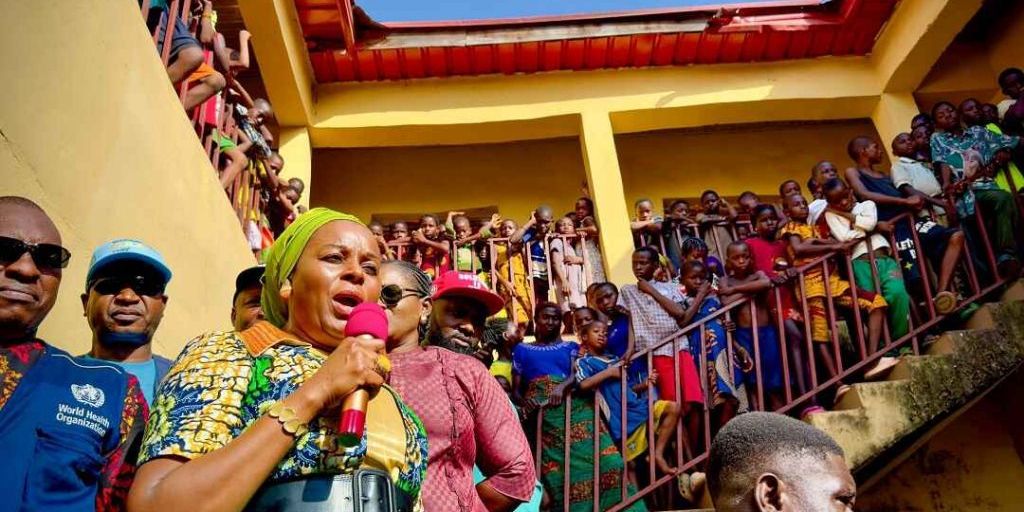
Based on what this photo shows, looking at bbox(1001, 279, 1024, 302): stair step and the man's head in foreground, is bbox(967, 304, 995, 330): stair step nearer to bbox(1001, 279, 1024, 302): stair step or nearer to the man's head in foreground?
bbox(1001, 279, 1024, 302): stair step

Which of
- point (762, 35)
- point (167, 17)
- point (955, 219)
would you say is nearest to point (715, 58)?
point (762, 35)

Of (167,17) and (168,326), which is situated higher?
Answer: (167,17)

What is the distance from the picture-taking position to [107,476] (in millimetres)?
1718

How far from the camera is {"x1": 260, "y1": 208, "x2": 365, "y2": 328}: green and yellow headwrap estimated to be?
5.43 feet

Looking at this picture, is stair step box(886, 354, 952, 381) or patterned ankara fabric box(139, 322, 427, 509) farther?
stair step box(886, 354, 952, 381)

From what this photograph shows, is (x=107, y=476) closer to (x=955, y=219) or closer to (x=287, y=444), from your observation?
(x=287, y=444)

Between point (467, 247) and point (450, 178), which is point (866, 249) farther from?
point (450, 178)

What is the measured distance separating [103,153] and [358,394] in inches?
105

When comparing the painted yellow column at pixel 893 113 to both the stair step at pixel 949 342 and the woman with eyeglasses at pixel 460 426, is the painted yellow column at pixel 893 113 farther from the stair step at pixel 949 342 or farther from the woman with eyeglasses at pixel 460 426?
the woman with eyeglasses at pixel 460 426

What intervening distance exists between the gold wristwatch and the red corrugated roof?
685 centimetres

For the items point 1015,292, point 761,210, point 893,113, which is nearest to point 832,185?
point 761,210

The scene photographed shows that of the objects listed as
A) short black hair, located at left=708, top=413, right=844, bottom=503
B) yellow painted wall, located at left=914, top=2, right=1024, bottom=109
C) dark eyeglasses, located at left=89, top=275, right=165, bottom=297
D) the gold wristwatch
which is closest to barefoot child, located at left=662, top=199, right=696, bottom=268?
yellow painted wall, located at left=914, top=2, right=1024, bottom=109

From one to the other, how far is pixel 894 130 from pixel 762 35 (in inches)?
65.0

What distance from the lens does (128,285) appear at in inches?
102
